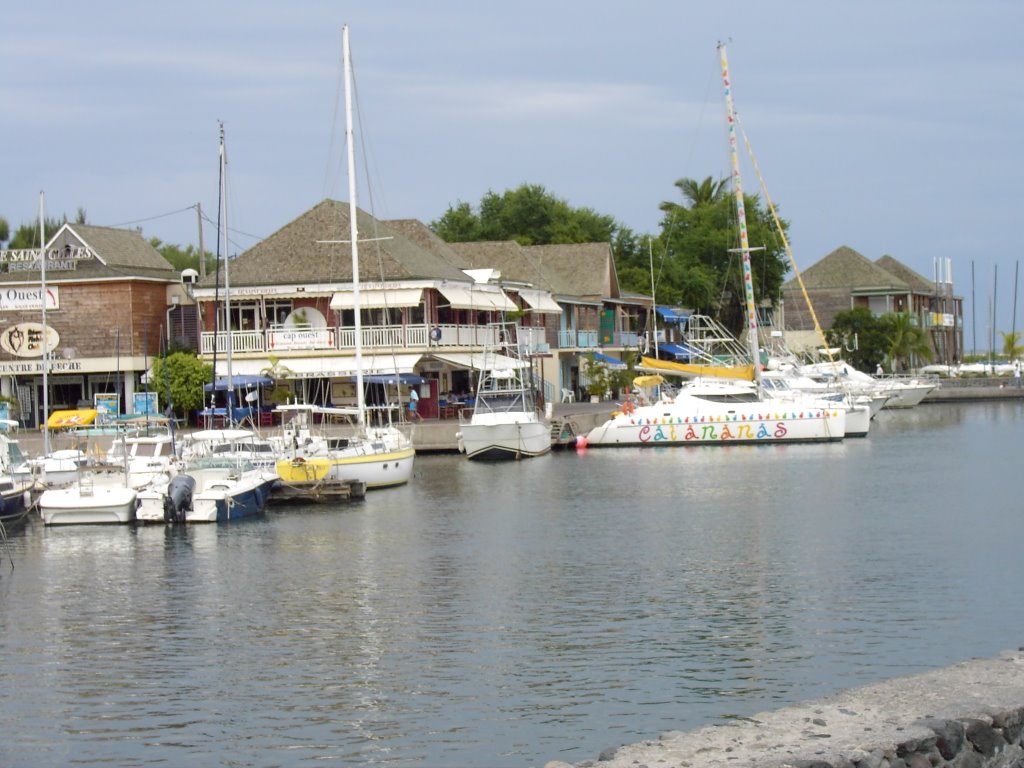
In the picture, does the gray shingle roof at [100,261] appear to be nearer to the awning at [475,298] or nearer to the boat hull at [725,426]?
the awning at [475,298]

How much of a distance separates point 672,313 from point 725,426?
33403 millimetres

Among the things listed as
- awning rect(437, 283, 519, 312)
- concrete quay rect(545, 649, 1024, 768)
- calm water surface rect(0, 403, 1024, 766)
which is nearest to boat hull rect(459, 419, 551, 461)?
awning rect(437, 283, 519, 312)

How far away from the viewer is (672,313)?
89.7 meters

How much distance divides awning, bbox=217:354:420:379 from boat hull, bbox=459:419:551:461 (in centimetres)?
465

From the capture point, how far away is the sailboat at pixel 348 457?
3950 centimetres

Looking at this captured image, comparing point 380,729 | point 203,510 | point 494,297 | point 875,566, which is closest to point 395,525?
point 203,510

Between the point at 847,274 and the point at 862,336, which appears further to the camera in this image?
the point at 847,274

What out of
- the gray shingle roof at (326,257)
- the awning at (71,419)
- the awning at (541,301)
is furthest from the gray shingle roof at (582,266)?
the awning at (71,419)

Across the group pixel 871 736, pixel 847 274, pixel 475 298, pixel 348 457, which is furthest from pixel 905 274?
pixel 871 736

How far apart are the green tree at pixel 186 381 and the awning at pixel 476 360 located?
9.26m

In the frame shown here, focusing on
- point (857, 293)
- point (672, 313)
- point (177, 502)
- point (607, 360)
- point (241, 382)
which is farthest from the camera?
point (857, 293)

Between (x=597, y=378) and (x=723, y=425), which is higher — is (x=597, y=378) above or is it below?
above

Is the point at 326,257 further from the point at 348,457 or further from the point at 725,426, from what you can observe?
the point at 348,457

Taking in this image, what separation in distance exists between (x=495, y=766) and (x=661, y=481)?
30018 millimetres
